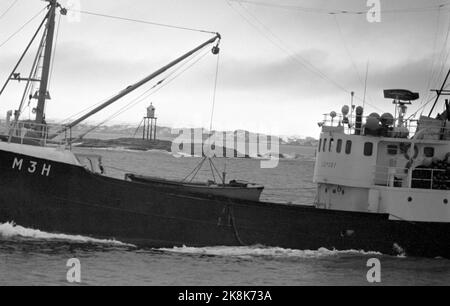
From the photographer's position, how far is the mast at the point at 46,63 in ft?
74.4

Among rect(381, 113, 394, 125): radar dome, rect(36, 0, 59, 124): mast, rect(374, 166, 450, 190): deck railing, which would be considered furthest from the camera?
rect(381, 113, 394, 125): radar dome

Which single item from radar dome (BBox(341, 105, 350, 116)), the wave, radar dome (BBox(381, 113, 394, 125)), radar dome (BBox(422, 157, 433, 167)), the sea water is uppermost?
radar dome (BBox(341, 105, 350, 116))

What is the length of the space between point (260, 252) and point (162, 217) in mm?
3691

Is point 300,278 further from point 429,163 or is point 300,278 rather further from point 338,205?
point 429,163

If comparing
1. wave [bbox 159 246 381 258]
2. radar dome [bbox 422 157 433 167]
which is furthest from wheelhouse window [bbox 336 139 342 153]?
wave [bbox 159 246 381 258]

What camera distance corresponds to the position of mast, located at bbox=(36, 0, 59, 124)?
2267cm

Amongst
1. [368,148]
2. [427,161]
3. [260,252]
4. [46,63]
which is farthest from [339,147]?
[46,63]

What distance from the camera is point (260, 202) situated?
22984mm

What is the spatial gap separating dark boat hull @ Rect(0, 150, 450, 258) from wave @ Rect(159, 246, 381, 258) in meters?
0.18

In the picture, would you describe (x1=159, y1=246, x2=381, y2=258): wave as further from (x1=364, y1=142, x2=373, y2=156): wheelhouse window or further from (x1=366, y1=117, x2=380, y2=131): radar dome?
(x1=366, y1=117, x2=380, y2=131): radar dome

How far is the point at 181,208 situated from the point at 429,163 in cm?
930

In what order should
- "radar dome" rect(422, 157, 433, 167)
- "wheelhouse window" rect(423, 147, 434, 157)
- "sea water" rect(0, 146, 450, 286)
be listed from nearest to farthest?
1. "sea water" rect(0, 146, 450, 286)
2. "radar dome" rect(422, 157, 433, 167)
3. "wheelhouse window" rect(423, 147, 434, 157)

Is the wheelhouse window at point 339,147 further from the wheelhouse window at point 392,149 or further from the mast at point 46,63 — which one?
the mast at point 46,63

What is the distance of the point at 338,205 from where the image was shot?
2539cm
